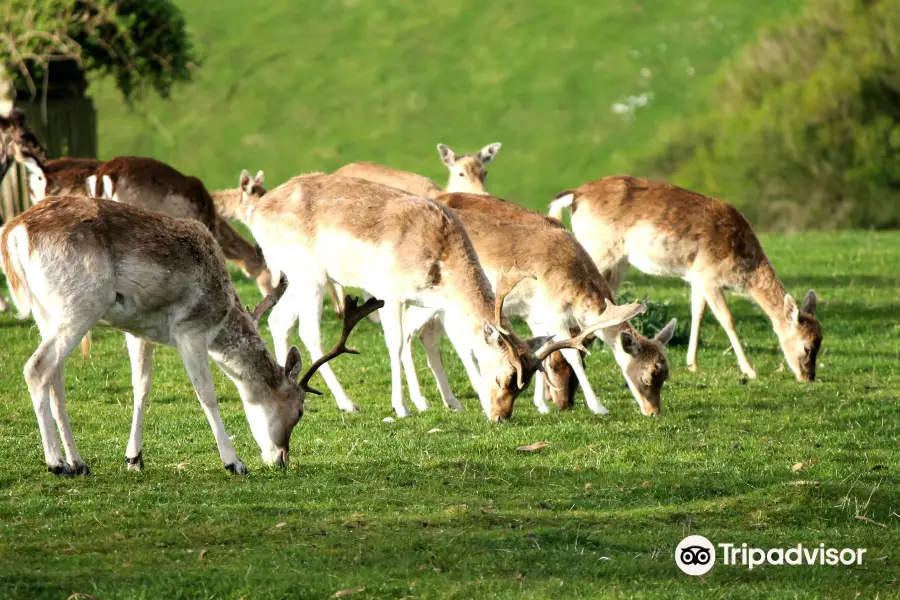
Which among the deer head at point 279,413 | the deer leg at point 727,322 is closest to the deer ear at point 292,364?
the deer head at point 279,413

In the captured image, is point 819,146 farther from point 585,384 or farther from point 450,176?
point 585,384

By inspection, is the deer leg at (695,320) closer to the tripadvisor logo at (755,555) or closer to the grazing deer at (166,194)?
the grazing deer at (166,194)

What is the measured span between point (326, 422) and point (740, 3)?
113ft

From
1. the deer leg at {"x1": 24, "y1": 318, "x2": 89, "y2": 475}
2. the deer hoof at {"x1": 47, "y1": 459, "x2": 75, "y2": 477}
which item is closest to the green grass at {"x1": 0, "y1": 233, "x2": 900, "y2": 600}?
the deer hoof at {"x1": 47, "y1": 459, "x2": 75, "y2": 477}

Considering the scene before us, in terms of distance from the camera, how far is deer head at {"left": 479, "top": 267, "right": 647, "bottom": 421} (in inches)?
415

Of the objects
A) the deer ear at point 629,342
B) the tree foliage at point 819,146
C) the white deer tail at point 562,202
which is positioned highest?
the white deer tail at point 562,202

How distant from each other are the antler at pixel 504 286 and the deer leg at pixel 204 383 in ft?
8.06

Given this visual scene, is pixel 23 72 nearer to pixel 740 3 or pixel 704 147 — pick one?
pixel 704 147

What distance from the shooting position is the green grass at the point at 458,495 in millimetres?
6703

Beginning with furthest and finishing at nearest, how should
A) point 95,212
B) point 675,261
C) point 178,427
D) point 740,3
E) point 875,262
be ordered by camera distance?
point 740,3 < point 875,262 < point 675,261 < point 178,427 < point 95,212

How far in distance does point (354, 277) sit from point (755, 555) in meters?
5.04

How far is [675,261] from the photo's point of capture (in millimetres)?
14250

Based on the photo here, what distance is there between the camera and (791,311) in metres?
13.8

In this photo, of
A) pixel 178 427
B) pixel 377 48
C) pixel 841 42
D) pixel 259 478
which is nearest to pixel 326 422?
pixel 178 427
